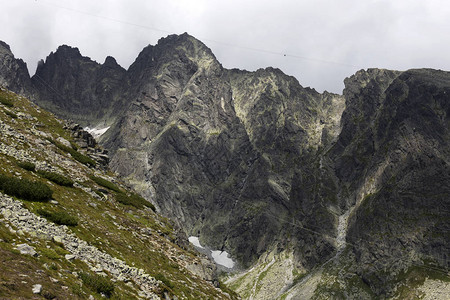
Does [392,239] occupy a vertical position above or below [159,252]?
below

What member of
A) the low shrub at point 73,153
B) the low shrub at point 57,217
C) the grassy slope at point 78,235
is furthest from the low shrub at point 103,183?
the low shrub at point 57,217

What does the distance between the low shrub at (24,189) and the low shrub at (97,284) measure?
931 centimetres

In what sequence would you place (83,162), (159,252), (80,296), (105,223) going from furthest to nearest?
1. (83,162)
2. (159,252)
3. (105,223)
4. (80,296)

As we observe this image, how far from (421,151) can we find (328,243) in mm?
78921

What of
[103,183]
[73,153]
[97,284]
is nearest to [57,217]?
[97,284]

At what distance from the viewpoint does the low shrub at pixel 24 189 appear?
21141 millimetres

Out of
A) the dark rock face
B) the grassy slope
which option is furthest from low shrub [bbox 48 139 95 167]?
the dark rock face

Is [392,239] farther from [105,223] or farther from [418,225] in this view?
[105,223]

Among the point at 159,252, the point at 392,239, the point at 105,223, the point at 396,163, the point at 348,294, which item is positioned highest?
the point at 396,163

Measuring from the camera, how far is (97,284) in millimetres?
16109

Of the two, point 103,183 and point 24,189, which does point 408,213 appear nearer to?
point 103,183

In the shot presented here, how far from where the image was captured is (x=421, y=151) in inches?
7367

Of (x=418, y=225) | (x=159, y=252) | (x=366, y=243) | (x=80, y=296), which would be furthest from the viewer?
(x=366, y=243)

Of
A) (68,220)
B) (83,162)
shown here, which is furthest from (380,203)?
(68,220)
